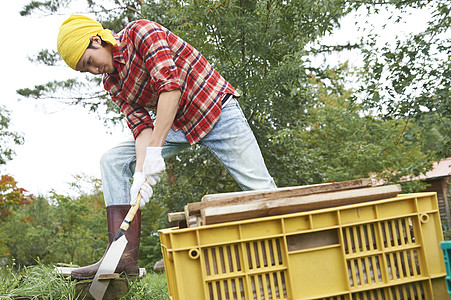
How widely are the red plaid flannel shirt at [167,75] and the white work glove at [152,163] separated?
271mm

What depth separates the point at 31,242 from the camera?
1047 centimetres

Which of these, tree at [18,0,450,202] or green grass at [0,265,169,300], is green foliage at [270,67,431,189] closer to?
tree at [18,0,450,202]

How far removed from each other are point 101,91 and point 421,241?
10082mm

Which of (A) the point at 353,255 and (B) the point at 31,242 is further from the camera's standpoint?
(B) the point at 31,242

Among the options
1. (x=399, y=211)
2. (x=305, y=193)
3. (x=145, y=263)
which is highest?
(x=305, y=193)

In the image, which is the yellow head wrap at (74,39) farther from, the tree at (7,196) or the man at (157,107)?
the tree at (7,196)

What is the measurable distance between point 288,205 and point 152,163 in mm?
1138

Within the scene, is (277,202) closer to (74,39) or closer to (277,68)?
(74,39)

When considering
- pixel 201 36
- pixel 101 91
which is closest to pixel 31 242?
pixel 101 91

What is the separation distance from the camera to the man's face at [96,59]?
2.46m

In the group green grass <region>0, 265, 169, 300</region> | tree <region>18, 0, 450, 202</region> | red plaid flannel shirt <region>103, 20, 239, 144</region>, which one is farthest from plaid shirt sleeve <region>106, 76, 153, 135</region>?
tree <region>18, 0, 450, 202</region>

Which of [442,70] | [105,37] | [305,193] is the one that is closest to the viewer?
[305,193]

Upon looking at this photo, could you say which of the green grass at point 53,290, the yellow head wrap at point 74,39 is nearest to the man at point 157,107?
the yellow head wrap at point 74,39

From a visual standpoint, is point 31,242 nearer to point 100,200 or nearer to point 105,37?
point 100,200
